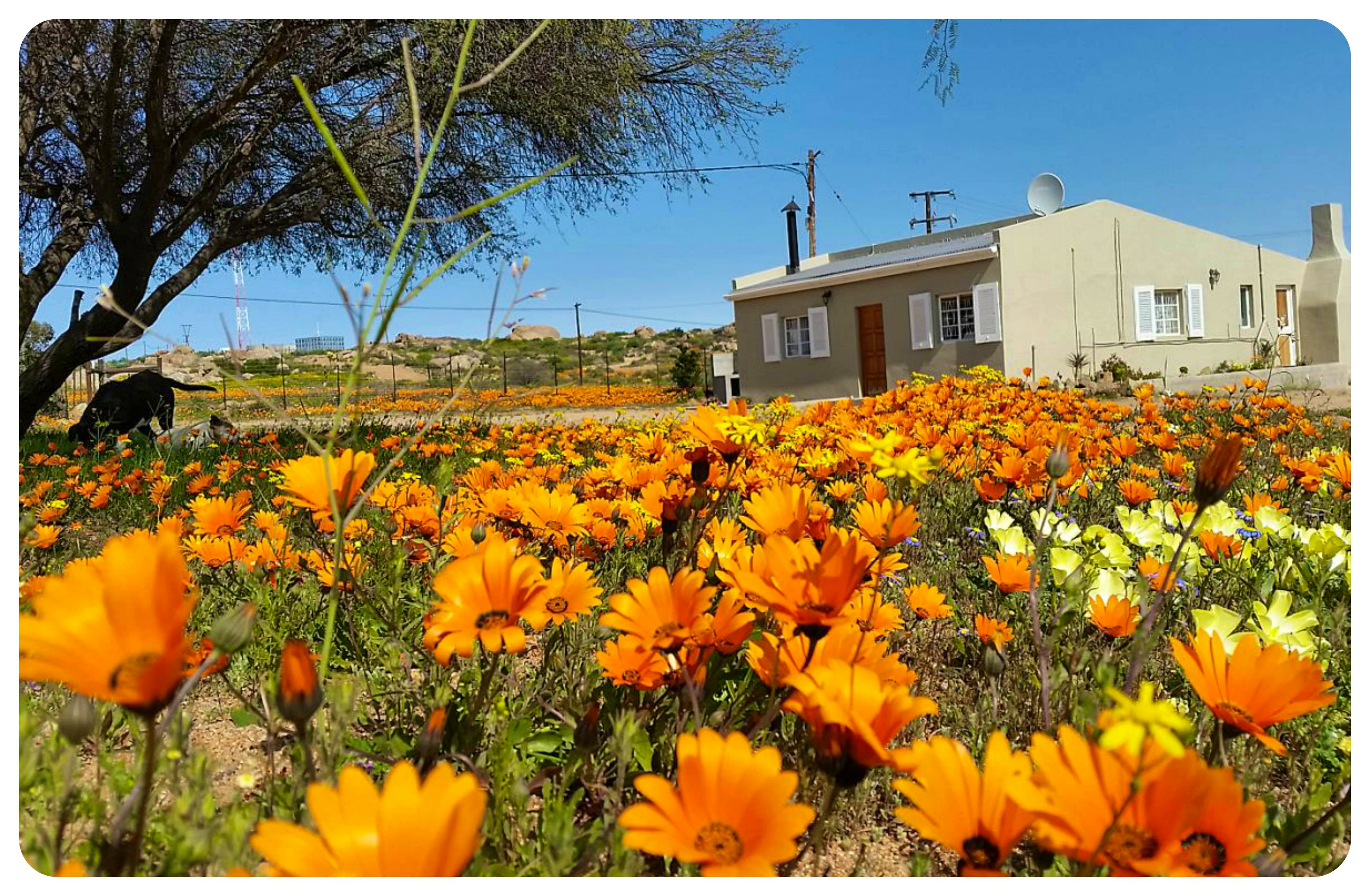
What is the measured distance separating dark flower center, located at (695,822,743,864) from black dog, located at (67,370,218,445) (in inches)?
231

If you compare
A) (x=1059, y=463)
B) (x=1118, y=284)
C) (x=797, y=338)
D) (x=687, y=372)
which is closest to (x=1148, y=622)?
(x=1059, y=463)

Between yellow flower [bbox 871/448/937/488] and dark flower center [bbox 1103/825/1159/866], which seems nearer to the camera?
dark flower center [bbox 1103/825/1159/866]

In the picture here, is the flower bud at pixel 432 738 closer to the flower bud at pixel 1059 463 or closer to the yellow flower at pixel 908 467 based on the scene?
the yellow flower at pixel 908 467

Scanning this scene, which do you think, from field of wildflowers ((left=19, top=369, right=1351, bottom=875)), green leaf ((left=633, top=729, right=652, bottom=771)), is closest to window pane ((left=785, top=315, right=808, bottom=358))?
field of wildflowers ((left=19, top=369, right=1351, bottom=875))

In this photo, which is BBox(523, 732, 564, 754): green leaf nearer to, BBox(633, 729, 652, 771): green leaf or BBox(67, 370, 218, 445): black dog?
BBox(633, 729, 652, 771): green leaf

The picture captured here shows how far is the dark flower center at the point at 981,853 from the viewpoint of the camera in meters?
0.54

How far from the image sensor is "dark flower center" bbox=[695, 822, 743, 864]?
54 cm

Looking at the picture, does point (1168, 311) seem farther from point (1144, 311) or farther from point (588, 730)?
point (588, 730)

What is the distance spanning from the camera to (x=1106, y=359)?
11469mm

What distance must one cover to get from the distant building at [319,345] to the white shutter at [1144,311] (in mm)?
12218

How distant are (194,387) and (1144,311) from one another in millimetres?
11665

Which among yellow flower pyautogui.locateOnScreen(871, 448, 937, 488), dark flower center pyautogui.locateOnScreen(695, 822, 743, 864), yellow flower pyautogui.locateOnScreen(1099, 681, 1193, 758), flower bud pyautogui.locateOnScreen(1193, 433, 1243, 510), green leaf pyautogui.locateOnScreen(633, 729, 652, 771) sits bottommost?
green leaf pyautogui.locateOnScreen(633, 729, 652, 771)

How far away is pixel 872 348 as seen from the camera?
12.7 metres

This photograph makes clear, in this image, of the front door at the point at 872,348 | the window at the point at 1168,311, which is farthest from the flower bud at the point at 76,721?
the window at the point at 1168,311
